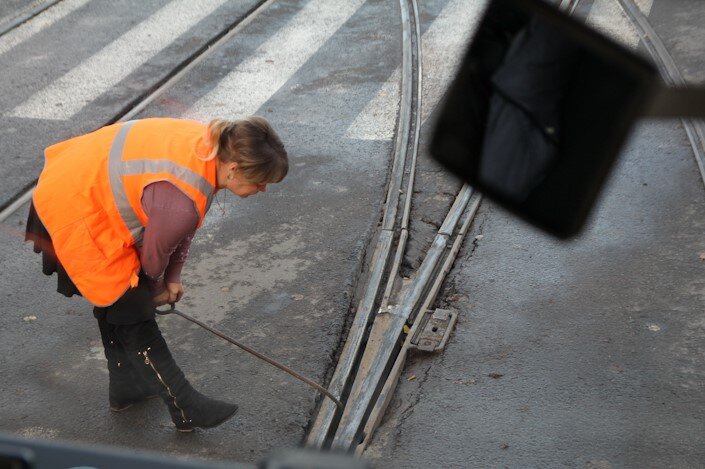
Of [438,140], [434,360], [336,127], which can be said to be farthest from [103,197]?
[336,127]

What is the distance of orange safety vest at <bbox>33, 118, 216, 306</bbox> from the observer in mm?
4008

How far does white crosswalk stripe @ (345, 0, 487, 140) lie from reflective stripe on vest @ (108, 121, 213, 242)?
3.68 meters

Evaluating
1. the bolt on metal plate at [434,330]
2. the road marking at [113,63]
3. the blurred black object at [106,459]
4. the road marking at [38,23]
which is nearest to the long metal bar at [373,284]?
the bolt on metal plate at [434,330]

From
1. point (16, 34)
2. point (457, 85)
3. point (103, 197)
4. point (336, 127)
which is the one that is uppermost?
point (457, 85)

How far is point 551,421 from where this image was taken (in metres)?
4.76

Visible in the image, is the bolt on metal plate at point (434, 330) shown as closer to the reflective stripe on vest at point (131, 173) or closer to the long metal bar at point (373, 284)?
the long metal bar at point (373, 284)

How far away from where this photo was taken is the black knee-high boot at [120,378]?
4.70m

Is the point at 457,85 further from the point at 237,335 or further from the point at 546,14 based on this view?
the point at 237,335

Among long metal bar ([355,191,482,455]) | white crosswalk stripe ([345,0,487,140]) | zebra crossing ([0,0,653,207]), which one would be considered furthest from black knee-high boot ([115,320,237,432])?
zebra crossing ([0,0,653,207])

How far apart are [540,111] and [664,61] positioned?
750 cm

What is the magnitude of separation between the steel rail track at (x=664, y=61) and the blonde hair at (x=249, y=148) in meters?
3.42

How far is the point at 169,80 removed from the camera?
350 inches

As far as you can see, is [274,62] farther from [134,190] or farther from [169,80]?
[134,190]

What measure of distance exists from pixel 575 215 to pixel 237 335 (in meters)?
3.93
